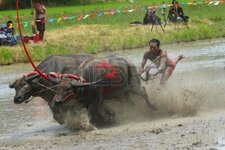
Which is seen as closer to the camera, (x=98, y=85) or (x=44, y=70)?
(x=98, y=85)

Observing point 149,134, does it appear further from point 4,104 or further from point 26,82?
point 4,104

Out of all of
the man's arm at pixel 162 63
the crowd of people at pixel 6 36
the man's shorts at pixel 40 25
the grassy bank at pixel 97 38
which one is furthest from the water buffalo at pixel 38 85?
the crowd of people at pixel 6 36

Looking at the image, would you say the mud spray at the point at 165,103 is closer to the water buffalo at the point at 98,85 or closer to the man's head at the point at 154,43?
the water buffalo at the point at 98,85

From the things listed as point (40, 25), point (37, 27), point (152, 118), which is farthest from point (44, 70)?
point (37, 27)

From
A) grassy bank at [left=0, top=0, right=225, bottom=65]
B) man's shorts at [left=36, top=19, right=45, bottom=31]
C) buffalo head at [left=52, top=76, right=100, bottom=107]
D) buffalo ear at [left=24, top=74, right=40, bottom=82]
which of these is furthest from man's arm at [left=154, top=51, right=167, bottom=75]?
man's shorts at [left=36, top=19, right=45, bottom=31]

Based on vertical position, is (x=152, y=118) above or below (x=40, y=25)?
above

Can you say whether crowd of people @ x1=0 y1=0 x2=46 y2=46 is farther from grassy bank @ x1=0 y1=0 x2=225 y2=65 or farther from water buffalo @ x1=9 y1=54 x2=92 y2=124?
water buffalo @ x1=9 y1=54 x2=92 y2=124

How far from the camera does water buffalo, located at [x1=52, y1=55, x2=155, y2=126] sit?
37.6 feet

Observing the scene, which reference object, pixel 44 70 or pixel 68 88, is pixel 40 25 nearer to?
pixel 44 70

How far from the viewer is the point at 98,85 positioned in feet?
39.7

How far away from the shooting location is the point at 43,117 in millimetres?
13797

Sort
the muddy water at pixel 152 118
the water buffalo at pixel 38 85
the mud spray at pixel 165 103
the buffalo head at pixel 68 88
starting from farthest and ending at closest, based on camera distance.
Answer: the mud spray at pixel 165 103, the water buffalo at pixel 38 85, the buffalo head at pixel 68 88, the muddy water at pixel 152 118

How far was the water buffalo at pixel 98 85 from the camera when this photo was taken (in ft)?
37.6

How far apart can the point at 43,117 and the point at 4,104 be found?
194cm
